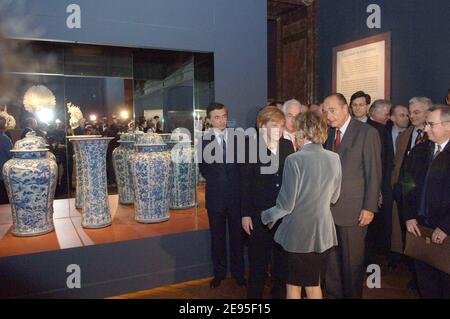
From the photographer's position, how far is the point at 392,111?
349cm

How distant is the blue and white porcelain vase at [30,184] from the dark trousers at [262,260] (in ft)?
5.76

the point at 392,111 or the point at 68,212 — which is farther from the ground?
the point at 392,111

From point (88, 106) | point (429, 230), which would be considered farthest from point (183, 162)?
point (429, 230)

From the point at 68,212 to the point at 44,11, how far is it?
1931 millimetres

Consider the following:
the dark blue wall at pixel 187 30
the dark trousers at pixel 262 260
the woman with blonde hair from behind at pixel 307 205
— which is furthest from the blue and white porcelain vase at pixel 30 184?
the woman with blonde hair from behind at pixel 307 205

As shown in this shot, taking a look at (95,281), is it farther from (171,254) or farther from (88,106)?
(88,106)

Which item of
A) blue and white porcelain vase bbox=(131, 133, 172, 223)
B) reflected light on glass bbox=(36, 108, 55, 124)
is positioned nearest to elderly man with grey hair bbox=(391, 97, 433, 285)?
blue and white porcelain vase bbox=(131, 133, 172, 223)

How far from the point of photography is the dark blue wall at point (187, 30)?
9.25 ft

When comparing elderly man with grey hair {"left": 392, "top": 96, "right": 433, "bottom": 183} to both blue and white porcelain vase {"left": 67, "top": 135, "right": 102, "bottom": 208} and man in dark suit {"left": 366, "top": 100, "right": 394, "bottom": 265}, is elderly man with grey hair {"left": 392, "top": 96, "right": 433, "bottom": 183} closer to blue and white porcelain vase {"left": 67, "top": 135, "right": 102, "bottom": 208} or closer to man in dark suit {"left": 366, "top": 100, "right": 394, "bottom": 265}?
man in dark suit {"left": 366, "top": 100, "right": 394, "bottom": 265}

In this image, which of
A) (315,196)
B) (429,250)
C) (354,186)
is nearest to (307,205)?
(315,196)

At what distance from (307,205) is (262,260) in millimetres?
667

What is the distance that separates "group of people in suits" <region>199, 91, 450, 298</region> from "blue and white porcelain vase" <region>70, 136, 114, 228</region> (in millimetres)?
971

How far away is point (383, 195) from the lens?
3.25m

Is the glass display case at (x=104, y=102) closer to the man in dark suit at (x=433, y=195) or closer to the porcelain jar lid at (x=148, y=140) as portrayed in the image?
the porcelain jar lid at (x=148, y=140)
